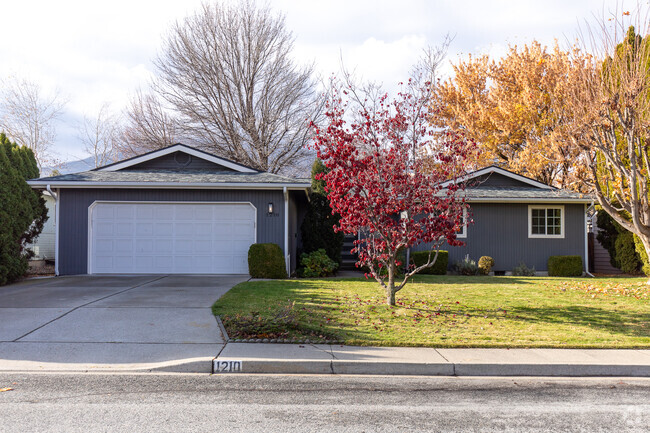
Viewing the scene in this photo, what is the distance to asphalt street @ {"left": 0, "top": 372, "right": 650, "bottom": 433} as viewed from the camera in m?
3.90

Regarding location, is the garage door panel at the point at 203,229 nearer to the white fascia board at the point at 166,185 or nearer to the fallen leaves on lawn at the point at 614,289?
the white fascia board at the point at 166,185

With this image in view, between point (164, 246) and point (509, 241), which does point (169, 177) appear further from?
point (509, 241)

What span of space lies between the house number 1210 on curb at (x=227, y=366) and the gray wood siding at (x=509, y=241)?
12.1 meters

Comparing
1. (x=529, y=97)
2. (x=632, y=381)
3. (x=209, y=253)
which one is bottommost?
(x=632, y=381)

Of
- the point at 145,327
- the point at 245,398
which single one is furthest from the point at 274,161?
the point at 245,398

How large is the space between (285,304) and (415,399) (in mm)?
4295

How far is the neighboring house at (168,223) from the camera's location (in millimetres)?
13742

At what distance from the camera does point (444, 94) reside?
26.7m

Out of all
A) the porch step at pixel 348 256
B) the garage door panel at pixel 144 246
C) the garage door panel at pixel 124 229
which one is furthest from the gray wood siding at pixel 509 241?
the garage door panel at pixel 124 229

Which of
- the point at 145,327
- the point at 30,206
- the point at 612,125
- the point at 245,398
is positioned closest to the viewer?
the point at 245,398

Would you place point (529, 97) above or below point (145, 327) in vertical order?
above

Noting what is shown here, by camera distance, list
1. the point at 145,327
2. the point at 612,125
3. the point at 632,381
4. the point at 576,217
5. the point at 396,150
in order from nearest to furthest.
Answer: the point at 632,381 < the point at 145,327 < the point at 396,150 < the point at 612,125 < the point at 576,217

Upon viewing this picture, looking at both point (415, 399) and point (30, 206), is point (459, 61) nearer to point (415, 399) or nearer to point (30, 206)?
point (30, 206)

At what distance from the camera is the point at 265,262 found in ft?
43.3
